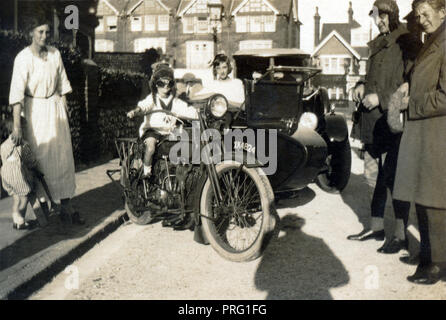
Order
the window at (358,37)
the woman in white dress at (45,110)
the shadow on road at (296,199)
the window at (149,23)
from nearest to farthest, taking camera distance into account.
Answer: the woman in white dress at (45,110) → the shadow on road at (296,199) → the window at (149,23) → the window at (358,37)

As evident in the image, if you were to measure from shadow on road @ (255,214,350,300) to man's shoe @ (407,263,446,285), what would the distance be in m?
0.54

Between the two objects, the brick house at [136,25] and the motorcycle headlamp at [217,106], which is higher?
the brick house at [136,25]

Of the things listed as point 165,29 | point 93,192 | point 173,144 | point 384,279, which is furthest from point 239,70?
point 165,29

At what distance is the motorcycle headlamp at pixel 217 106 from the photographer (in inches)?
185

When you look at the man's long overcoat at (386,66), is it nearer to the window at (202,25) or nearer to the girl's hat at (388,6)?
the girl's hat at (388,6)

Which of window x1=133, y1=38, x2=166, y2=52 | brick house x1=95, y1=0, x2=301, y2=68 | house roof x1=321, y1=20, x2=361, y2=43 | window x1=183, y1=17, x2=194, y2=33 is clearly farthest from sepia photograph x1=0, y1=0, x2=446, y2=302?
house roof x1=321, y1=20, x2=361, y2=43

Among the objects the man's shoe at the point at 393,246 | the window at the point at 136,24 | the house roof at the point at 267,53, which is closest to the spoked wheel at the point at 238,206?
the man's shoe at the point at 393,246

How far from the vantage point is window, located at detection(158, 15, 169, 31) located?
5256 cm

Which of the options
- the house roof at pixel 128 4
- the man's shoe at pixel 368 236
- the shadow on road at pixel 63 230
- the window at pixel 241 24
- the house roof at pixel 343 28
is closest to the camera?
the shadow on road at pixel 63 230

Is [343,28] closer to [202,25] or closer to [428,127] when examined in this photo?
[202,25]

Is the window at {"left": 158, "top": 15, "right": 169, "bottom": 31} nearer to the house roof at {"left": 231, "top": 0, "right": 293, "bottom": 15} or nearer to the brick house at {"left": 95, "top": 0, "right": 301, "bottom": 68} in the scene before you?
the brick house at {"left": 95, "top": 0, "right": 301, "bottom": 68}

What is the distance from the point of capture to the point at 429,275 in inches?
156

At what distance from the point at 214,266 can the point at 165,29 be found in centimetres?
5075

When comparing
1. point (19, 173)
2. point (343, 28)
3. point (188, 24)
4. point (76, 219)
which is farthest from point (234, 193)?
point (343, 28)
